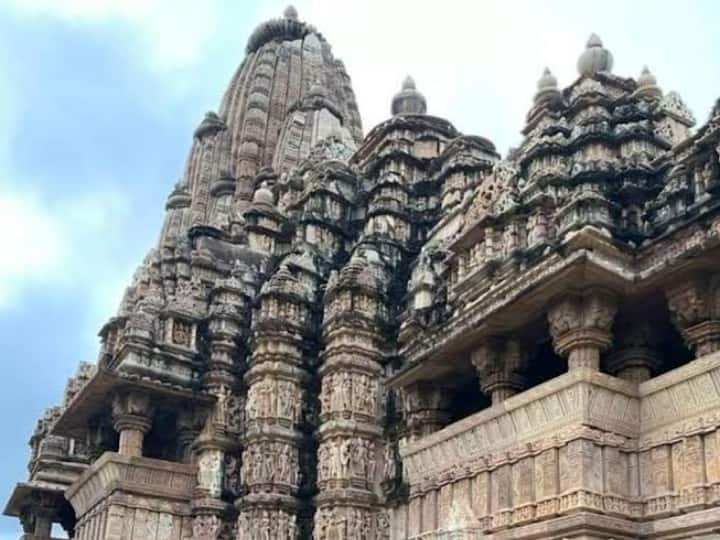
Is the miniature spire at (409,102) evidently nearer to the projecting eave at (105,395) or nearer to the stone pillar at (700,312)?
the projecting eave at (105,395)

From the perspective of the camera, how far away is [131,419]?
20.2 m

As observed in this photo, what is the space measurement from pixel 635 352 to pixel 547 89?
8.64 m

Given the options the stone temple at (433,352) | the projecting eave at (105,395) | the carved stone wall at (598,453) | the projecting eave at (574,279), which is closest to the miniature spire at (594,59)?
the stone temple at (433,352)

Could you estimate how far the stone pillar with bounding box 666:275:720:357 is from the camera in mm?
11945

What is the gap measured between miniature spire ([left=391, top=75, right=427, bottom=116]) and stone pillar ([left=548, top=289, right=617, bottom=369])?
14.1 metres

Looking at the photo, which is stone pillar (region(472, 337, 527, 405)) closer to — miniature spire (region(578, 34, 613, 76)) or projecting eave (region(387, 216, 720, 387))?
projecting eave (region(387, 216, 720, 387))

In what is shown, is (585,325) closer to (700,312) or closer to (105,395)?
(700,312)

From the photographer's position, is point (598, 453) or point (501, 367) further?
point (501, 367)

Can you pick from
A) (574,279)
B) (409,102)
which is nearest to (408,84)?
(409,102)

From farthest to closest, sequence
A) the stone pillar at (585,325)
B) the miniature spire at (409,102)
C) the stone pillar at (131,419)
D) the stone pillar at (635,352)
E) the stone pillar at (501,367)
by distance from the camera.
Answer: the miniature spire at (409,102) < the stone pillar at (131,419) < the stone pillar at (501,367) < the stone pillar at (635,352) < the stone pillar at (585,325)

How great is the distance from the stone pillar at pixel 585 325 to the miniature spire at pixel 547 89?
7893 millimetres

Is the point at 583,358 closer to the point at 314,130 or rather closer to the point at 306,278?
the point at 306,278

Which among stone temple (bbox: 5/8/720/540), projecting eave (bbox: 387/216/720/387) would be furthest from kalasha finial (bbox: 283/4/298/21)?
projecting eave (bbox: 387/216/720/387)

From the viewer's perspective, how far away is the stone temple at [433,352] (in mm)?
12141
